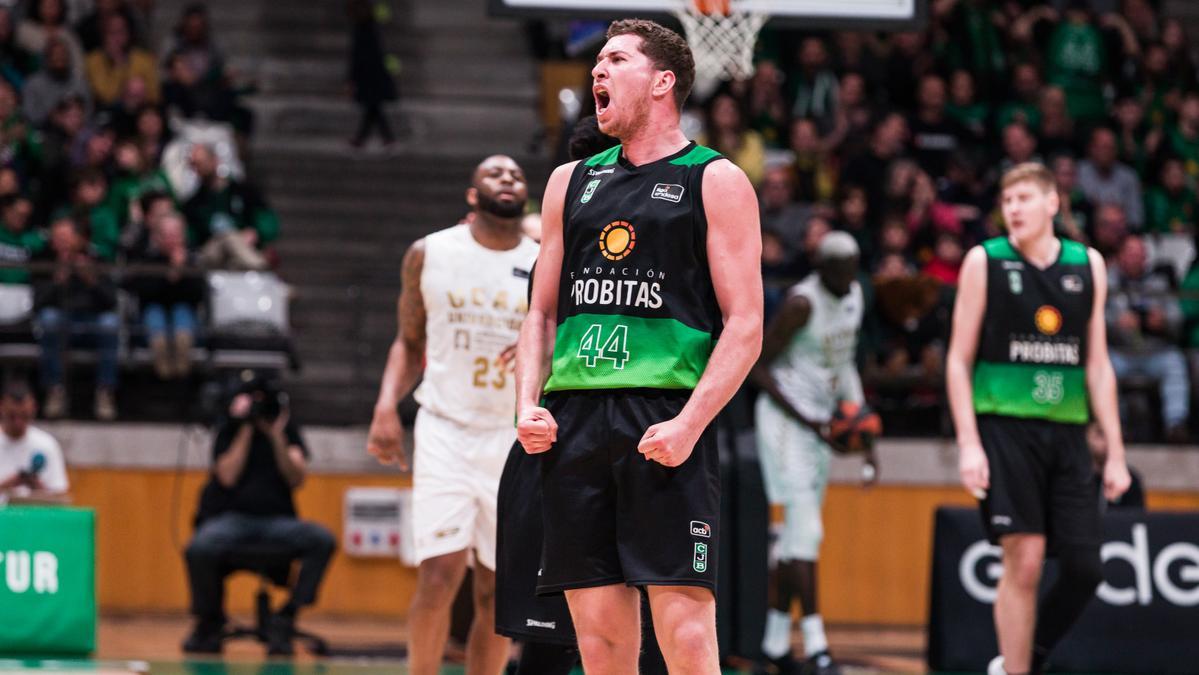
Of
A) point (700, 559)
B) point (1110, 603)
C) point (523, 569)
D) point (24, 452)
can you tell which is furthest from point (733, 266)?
point (24, 452)

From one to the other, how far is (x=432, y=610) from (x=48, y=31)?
11.2 meters

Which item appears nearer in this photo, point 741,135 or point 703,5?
point 703,5

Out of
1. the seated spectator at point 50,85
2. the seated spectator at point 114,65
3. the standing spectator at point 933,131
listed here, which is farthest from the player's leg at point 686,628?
the seated spectator at point 114,65

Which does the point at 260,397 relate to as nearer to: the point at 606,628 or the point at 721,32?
the point at 721,32

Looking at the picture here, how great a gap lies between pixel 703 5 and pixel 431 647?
444 centimetres

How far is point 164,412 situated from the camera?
43.7 feet

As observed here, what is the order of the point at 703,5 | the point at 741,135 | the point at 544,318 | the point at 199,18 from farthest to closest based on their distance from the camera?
the point at 199,18
the point at 741,135
the point at 703,5
the point at 544,318

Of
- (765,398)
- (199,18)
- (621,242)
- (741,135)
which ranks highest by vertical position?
(199,18)

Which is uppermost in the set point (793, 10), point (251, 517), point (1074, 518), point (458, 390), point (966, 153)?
point (793, 10)

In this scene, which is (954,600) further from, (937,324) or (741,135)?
(741,135)

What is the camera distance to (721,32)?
9805mm

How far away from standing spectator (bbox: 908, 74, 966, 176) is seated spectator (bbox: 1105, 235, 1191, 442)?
2084 millimetres

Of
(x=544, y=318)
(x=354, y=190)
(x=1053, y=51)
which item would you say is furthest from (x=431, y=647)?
(x=1053, y=51)

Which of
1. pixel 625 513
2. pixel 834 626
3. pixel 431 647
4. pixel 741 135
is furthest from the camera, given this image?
pixel 741 135
